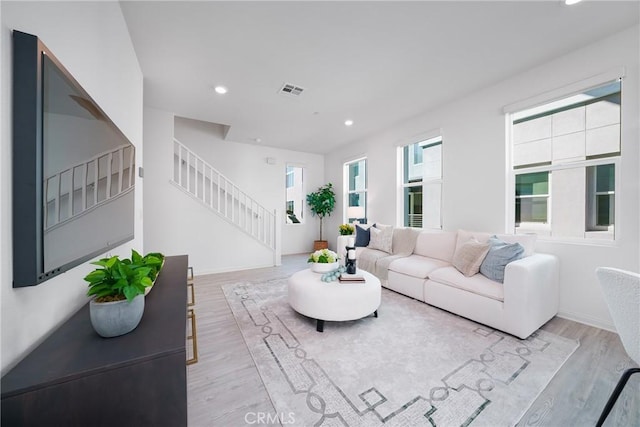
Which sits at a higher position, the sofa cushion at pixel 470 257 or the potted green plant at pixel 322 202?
the potted green plant at pixel 322 202

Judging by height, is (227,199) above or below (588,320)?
above

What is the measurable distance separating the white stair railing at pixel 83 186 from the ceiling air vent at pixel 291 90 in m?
2.02

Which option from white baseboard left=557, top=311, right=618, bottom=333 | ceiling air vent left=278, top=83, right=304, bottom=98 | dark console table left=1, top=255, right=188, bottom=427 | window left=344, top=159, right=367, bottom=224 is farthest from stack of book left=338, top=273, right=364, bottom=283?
window left=344, top=159, right=367, bottom=224

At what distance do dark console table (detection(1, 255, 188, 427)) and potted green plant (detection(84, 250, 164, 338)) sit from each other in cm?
5

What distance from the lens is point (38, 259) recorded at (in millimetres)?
796

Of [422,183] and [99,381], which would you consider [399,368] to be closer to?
[99,381]

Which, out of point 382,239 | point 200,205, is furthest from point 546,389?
point 200,205

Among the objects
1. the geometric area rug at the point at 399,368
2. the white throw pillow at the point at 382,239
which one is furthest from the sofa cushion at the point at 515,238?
the white throw pillow at the point at 382,239

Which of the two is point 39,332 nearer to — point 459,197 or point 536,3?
point 536,3

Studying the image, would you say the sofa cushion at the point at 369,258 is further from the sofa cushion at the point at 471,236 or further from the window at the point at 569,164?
the window at the point at 569,164

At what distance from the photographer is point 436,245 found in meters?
3.28

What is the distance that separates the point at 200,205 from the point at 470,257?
4115mm

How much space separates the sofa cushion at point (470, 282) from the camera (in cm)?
221

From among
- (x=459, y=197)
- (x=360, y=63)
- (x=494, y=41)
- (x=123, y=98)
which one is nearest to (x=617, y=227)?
(x=459, y=197)
